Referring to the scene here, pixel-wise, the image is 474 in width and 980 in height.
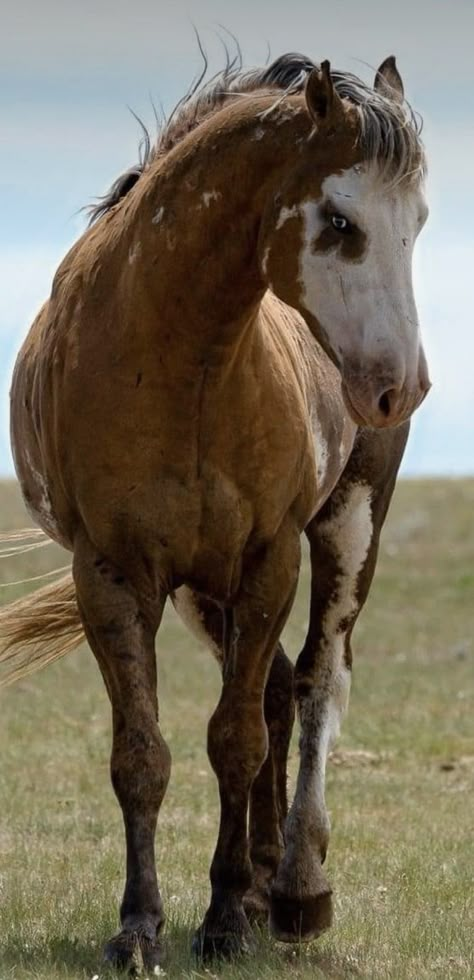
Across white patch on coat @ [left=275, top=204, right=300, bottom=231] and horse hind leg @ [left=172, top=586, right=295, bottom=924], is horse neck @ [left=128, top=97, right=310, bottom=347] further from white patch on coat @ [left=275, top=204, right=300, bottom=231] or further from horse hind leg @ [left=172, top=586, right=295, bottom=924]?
horse hind leg @ [left=172, top=586, right=295, bottom=924]

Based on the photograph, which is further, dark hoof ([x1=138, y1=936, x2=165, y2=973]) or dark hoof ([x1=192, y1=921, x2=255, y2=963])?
dark hoof ([x1=192, y1=921, x2=255, y2=963])

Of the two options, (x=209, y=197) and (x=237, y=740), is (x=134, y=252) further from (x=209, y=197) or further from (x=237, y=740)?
(x=237, y=740)

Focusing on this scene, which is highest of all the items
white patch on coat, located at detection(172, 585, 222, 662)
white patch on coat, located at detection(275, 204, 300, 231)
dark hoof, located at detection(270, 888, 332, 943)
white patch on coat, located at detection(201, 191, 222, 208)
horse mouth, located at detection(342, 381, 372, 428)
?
white patch on coat, located at detection(201, 191, 222, 208)

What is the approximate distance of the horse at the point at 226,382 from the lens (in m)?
5.09

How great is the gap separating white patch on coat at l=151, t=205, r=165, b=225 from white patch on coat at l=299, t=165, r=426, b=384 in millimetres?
606

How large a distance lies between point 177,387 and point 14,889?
92.4 inches

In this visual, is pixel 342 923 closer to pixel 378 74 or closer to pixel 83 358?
pixel 83 358

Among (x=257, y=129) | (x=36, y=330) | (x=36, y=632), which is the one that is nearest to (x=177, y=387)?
(x=257, y=129)

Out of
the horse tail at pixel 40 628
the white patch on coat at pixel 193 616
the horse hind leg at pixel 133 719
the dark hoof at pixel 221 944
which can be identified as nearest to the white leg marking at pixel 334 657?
the white patch on coat at pixel 193 616

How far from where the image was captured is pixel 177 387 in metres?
5.58

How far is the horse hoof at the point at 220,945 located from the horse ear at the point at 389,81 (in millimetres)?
2575

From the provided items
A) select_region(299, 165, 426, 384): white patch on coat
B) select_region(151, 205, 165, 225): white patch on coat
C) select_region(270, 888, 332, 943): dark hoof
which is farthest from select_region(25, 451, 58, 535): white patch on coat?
select_region(299, 165, 426, 384): white patch on coat

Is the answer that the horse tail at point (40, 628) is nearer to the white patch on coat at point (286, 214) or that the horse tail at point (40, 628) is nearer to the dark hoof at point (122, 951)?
the dark hoof at point (122, 951)

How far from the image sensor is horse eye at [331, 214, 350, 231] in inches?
200
